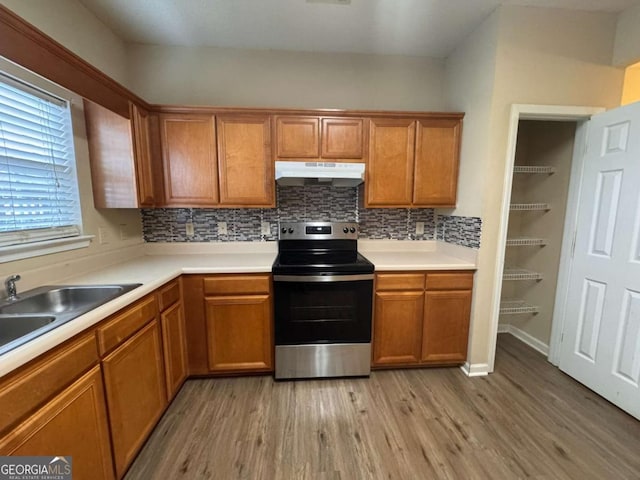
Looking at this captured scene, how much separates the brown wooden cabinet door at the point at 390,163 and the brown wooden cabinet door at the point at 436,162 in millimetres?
68

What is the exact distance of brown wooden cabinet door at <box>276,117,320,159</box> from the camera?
7.39 feet

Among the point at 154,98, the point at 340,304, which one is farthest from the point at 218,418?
the point at 154,98

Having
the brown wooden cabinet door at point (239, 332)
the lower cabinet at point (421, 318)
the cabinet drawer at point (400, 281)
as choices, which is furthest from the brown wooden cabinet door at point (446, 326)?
the brown wooden cabinet door at point (239, 332)

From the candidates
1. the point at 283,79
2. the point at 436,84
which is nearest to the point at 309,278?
the point at 283,79

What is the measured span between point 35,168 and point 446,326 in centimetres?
294

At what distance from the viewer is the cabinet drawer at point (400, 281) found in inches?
84.7

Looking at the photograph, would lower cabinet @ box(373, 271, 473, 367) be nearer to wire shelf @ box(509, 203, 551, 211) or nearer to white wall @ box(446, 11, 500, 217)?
white wall @ box(446, 11, 500, 217)

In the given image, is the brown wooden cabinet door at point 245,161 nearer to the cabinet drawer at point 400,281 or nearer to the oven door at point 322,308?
the oven door at point 322,308

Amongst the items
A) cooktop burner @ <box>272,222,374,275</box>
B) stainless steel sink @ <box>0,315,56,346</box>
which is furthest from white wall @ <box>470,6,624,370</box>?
stainless steel sink @ <box>0,315,56,346</box>

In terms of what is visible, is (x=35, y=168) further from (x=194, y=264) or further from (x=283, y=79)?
(x=283, y=79)

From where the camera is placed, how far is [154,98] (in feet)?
8.08

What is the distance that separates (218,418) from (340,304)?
1.10 m

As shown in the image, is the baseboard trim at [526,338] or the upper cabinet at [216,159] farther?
the baseboard trim at [526,338]

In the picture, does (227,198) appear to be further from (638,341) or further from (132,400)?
(638,341)
